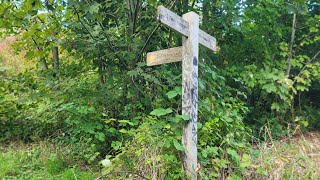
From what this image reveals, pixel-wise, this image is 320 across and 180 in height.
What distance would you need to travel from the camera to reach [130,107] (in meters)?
3.50

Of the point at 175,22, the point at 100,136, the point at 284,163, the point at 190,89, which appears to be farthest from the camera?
the point at 100,136

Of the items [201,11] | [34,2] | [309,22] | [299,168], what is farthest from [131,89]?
[309,22]

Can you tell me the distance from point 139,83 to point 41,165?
1.52 meters

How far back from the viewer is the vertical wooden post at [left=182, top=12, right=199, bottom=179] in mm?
2557

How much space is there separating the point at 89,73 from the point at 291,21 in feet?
13.0

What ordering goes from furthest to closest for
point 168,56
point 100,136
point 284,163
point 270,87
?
point 270,87
point 100,136
point 284,163
point 168,56

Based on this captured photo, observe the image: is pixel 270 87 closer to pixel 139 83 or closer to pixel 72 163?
pixel 139 83

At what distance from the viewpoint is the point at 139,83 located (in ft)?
11.9

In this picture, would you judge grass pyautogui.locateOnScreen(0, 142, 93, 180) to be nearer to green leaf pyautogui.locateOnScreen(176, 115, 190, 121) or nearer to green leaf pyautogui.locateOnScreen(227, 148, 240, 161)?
green leaf pyautogui.locateOnScreen(176, 115, 190, 121)

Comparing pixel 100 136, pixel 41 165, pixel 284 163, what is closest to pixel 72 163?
pixel 41 165

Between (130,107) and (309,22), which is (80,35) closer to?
(130,107)

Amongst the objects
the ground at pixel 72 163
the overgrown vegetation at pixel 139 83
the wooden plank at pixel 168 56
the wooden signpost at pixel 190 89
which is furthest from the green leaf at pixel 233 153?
the wooden plank at pixel 168 56

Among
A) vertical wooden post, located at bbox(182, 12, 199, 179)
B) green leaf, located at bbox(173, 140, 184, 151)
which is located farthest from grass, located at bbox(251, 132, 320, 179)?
green leaf, located at bbox(173, 140, 184, 151)

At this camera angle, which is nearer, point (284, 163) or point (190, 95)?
point (190, 95)
